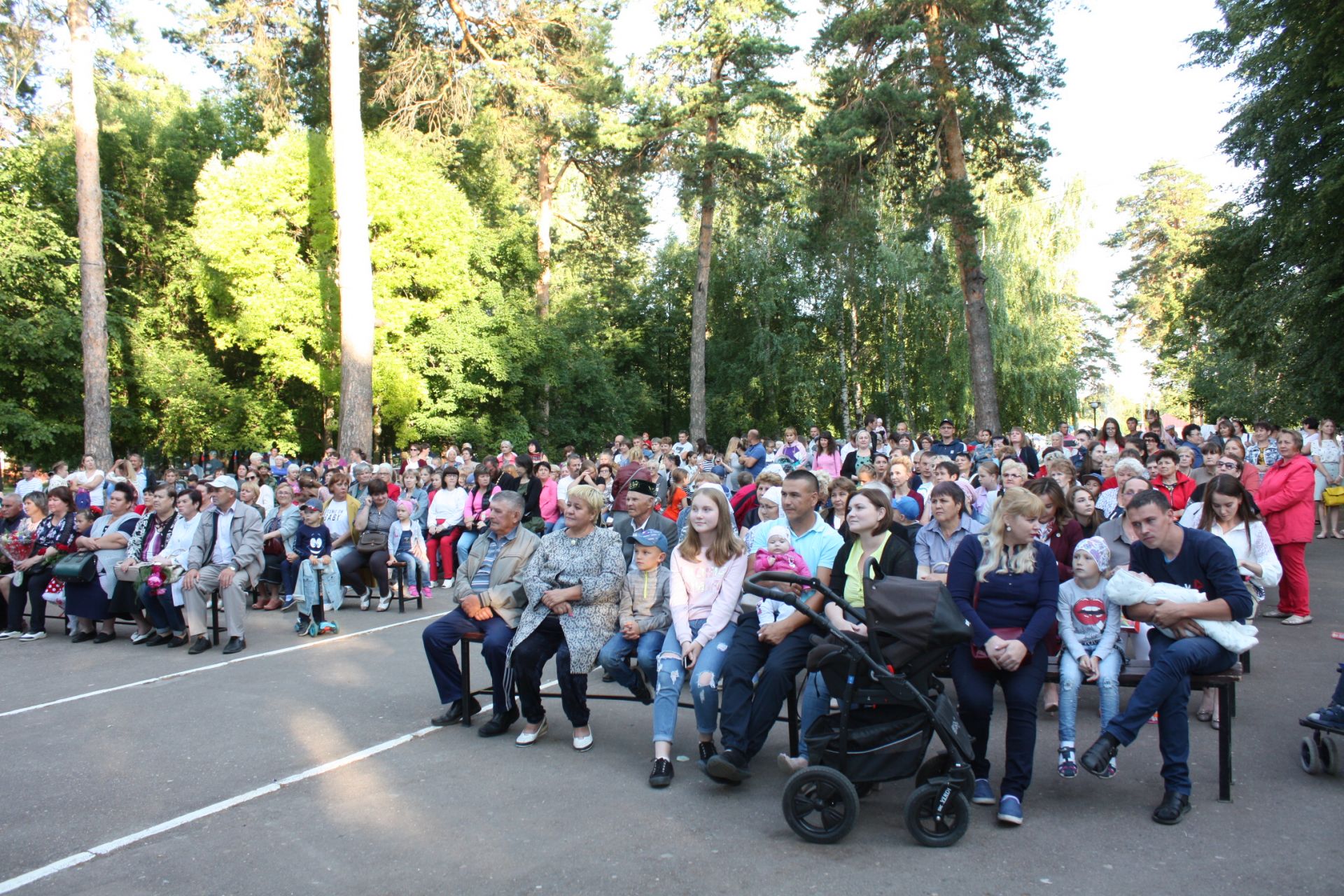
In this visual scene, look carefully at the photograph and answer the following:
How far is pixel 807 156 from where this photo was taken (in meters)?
19.5

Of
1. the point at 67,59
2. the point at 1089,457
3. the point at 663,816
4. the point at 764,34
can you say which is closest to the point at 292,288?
the point at 67,59

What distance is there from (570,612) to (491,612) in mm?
597

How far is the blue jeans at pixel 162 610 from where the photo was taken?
29.9ft

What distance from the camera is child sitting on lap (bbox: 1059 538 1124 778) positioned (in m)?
4.74

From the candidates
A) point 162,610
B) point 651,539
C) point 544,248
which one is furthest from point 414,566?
point 544,248

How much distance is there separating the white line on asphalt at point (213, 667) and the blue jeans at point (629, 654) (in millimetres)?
2788

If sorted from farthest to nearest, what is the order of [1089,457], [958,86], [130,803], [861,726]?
1. [958,86]
2. [1089,457]
3. [130,803]
4. [861,726]

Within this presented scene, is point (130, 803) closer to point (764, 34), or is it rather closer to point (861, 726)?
point (861, 726)

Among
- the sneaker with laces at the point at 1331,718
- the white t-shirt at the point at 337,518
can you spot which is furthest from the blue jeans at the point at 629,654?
the white t-shirt at the point at 337,518

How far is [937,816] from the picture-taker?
13.4 ft

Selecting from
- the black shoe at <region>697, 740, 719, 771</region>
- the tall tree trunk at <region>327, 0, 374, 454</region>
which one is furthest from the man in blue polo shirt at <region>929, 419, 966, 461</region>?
the tall tree trunk at <region>327, 0, 374, 454</region>

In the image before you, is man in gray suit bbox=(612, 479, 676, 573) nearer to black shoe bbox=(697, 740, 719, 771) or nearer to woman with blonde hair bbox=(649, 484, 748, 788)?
woman with blonde hair bbox=(649, 484, 748, 788)

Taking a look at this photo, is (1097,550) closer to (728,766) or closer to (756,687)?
(756,687)

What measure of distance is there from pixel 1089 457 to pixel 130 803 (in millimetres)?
9889
